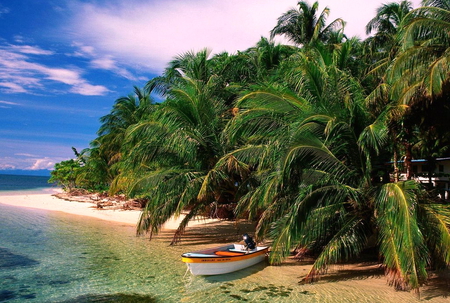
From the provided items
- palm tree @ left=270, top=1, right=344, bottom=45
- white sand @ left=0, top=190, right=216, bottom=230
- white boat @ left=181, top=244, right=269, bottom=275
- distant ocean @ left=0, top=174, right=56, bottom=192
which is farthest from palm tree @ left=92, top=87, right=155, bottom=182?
distant ocean @ left=0, top=174, right=56, bottom=192

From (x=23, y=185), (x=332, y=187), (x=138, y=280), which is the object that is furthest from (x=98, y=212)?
(x=23, y=185)

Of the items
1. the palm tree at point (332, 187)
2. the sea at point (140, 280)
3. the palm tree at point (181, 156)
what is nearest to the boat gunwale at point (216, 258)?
the sea at point (140, 280)

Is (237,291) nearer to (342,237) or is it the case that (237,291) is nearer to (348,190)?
(342,237)

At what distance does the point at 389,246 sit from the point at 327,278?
2276 mm

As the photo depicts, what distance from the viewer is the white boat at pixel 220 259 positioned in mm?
9906

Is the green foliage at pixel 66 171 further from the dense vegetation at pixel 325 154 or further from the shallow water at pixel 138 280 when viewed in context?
the dense vegetation at pixel 325 154

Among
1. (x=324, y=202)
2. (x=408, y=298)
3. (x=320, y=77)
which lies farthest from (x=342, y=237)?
(x=320, y=77)

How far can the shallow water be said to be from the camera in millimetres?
8766

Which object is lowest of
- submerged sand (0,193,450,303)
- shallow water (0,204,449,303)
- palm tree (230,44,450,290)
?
shallow water (0,204,449,303)

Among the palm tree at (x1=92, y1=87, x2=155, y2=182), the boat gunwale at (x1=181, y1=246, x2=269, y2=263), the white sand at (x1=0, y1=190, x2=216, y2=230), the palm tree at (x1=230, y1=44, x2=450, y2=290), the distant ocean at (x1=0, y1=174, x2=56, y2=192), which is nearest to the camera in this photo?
the palm tree at (x1=230, y1=44, x2=450, y2=290)

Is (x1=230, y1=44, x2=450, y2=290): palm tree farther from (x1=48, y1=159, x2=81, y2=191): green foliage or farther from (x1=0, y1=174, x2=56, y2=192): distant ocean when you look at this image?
(x1=0, y1=174, x2=56, y2=192): distant ocean

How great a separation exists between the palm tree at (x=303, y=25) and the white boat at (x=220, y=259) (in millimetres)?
16978

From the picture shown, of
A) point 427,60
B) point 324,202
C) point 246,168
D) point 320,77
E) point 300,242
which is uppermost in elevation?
point 427,60

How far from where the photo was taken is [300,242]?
32.2 ft
